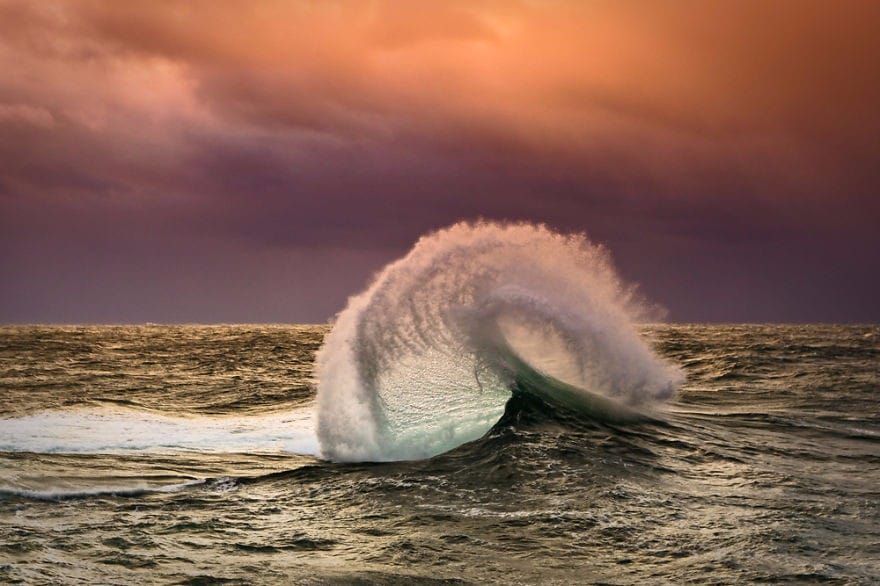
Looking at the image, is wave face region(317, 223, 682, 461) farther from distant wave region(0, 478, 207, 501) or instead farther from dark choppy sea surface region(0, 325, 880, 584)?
distant wave region(0, 478, 207, 501)

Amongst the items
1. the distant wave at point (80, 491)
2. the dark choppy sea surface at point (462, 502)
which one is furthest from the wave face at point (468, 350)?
the distant wave at point (80, 491)

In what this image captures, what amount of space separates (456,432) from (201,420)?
9.21 metres

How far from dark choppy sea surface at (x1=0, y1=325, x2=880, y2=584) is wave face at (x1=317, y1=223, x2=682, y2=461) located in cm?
94

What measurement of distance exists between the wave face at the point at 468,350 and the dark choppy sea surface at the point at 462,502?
3.08 ft

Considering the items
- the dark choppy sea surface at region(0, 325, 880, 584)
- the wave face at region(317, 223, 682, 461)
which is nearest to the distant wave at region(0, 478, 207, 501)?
the dark choppy sea surface at region(0, 325, 880, 584)

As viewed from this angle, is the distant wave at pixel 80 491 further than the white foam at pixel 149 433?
No

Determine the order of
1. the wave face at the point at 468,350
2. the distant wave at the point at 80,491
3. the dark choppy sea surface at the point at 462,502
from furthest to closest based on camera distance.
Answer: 1. the wave face at the point at 468,350
2. the distant wave at the point at 80,491
3. the dark choppy sea surface at the point at 462,502

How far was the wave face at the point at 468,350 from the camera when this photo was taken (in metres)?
14.4

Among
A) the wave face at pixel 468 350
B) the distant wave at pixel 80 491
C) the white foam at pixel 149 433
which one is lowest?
the white foam at pixel 149 433

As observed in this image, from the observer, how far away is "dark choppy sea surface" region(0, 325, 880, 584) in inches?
296

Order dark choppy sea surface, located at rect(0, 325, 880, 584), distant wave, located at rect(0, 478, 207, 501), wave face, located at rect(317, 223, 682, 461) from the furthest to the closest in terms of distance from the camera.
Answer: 1. wave face, located at rect(317, 223, 682, 461)
2. distant wave, located at rect(0, 478, 207, 501)
3. dark choppy sea surface, located at rect(0, 325, 880, 584)

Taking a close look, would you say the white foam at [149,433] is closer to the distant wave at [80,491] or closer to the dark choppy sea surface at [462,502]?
the dark choppy sea surface at [462,502]

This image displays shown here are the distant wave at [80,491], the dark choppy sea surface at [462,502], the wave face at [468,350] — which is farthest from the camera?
the wave face at [468,350]

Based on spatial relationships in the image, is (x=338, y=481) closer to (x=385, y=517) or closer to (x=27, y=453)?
(x=385, y=517)
